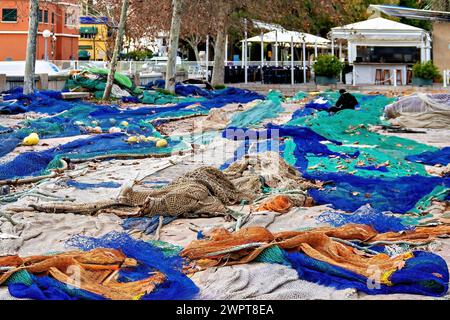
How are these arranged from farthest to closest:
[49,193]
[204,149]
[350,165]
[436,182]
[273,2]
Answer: [273,2] < [204,149] < [350,165] < [436,182] < [49,193]

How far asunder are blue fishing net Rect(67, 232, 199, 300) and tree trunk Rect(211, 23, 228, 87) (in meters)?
29.9

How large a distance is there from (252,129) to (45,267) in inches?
499

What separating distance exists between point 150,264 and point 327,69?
1210 inches

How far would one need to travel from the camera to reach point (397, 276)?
629cm

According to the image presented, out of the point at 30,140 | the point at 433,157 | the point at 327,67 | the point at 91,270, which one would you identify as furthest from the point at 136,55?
the point at 91,270

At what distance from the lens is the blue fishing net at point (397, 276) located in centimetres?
620

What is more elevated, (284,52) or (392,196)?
(284,52)

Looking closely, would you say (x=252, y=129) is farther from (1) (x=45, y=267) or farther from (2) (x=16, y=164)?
(1) (x=45, y=267)

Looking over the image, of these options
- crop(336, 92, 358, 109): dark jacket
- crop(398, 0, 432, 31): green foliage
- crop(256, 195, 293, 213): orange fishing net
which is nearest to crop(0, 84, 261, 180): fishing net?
crop(336, 92, 358, 109): dark jacket

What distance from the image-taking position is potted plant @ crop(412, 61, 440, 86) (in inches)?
1353

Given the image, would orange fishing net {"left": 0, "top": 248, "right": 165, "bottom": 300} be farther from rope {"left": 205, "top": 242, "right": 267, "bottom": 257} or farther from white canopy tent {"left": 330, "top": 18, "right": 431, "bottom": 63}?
white canopy tent {"left": 330, "top": 18, "right": 431, "bottom": 63}
